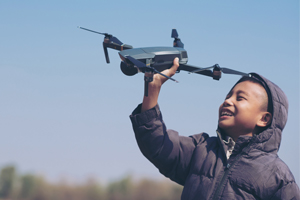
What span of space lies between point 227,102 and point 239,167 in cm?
59

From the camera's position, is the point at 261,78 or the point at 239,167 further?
the point at 261,78

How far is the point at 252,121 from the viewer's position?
Answer: 3568 mm

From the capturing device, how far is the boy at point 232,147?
3268mm

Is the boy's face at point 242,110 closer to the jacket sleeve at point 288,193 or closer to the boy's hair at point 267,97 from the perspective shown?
the boy's hair at point 267,97

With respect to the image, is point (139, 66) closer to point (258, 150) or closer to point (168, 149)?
point (168, 149)

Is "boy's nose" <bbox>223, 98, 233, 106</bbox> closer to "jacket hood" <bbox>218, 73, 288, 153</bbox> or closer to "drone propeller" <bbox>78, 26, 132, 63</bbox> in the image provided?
"jacket hood" <bbox>218, 73, 288, 153</bbox>

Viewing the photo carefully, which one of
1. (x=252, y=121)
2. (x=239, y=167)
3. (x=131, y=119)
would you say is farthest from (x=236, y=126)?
(x=131, y=119)

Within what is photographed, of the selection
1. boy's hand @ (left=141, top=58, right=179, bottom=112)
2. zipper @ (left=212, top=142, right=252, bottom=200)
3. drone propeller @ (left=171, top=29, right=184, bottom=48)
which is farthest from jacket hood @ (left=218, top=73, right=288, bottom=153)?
boy's hand @ (left=141, top=58, right=179, bottom=112)

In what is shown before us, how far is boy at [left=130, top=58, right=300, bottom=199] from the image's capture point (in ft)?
10.7

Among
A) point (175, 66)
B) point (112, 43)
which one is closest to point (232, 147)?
point (175, 66)

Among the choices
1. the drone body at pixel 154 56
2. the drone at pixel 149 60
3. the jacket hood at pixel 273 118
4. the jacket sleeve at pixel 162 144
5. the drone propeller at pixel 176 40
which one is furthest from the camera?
the drone propeller at pixel 176 40

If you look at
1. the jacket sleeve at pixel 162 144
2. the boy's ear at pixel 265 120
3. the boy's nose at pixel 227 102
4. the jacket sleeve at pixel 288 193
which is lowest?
the jacket sleeve at pixel 288 193

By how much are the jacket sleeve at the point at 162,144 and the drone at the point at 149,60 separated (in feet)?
1.06

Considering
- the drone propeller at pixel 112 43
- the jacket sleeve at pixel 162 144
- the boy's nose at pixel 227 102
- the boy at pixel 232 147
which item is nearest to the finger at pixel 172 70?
the boy at pixel 232 147
